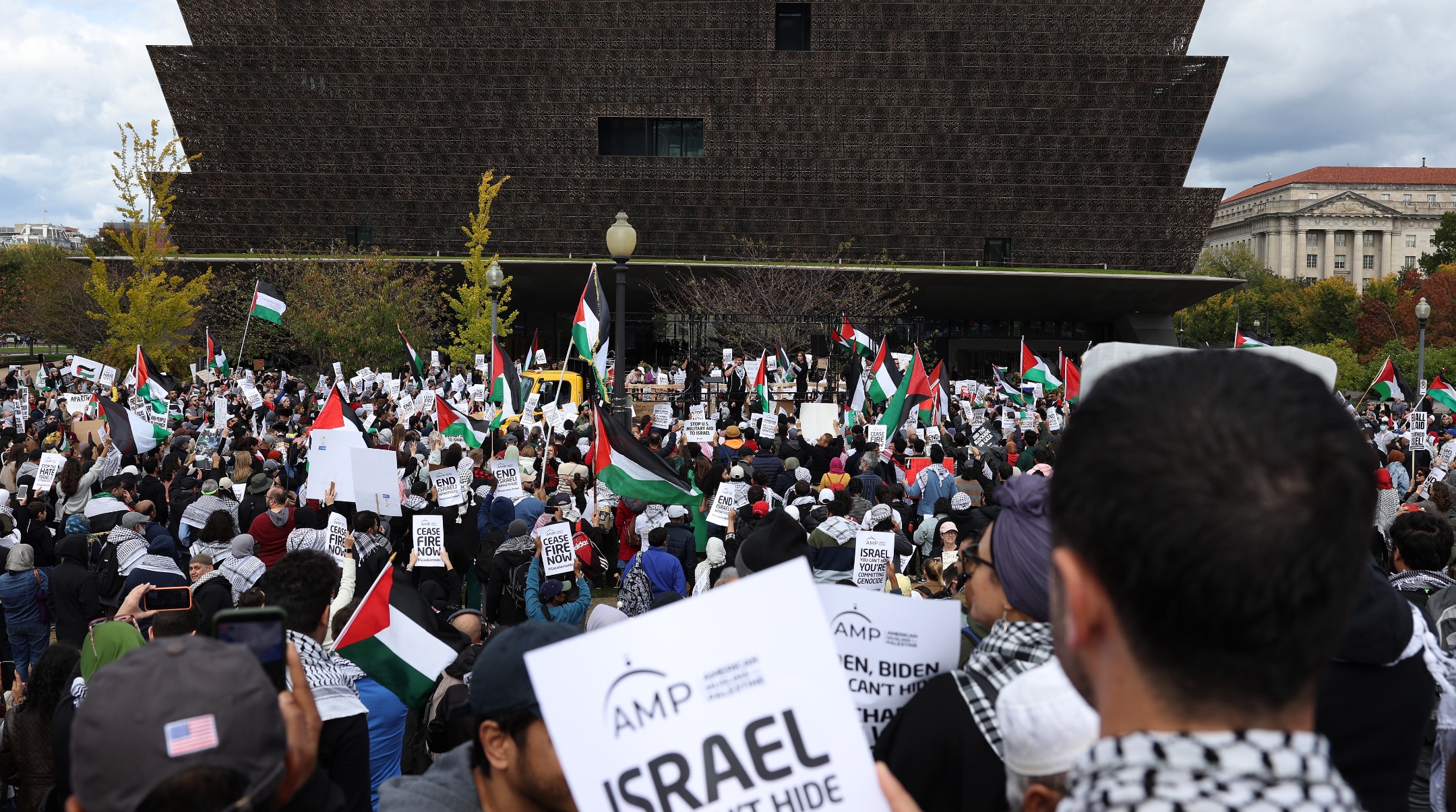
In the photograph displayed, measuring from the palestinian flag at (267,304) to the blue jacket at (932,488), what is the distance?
15.9m

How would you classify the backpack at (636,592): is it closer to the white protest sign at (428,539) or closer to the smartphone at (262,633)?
the white protest sign at (428,539)

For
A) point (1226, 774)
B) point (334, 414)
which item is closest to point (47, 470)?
point (334, 414)

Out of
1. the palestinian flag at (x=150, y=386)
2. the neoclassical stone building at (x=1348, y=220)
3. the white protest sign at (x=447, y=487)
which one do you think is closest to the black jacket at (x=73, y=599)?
the white protest sign at (x=447, y=487)

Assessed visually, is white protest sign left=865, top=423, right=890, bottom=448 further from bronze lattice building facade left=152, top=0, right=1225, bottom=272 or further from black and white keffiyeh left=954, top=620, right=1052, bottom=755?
bronze lattice building facade left=152, top=0, right=1225, bottom=272

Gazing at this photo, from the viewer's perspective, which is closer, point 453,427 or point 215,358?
point 453,427

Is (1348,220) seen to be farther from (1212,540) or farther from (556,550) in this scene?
(1212,540)

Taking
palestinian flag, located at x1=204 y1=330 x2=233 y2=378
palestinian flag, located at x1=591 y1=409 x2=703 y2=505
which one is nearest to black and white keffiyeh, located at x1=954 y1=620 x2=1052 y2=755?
palestinian flag, located at x1=591 y1=409 x2=703 y2=505

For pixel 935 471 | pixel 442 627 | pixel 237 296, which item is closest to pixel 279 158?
pixel 237 296

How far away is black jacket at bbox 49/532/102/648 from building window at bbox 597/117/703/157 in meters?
46.1

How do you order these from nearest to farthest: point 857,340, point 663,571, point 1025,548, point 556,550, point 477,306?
1. point 1025,548
2. point 556,550
3. point 663,571
4. point 857,340
5. point 477,306

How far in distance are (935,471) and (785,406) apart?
1636 cm

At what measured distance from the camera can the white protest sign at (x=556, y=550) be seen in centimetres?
786

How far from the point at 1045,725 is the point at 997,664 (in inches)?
20.1

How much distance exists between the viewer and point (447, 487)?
9938 millimetres
